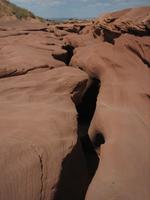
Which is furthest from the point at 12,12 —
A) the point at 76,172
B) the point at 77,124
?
the point at 76,172

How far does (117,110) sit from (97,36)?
218 inches

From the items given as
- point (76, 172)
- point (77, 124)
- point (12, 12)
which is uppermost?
point (77, 124)

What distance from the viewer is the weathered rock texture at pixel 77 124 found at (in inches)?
116

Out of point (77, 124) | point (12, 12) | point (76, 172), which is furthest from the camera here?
point (12, 12)

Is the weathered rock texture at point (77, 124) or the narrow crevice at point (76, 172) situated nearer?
the weathered rock texture at point (77, 124)

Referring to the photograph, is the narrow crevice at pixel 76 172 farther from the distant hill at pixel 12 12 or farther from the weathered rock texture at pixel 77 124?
the distant hill at pixel 12 12

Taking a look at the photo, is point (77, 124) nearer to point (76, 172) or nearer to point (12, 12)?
point (76, 172)

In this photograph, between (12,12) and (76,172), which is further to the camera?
(12,12)

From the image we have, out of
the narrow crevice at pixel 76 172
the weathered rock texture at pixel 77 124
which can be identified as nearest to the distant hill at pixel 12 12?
the weathered rock texture at pixel 77 124

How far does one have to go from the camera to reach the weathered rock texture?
2.96 meters

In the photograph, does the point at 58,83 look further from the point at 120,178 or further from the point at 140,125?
the point at 120,178

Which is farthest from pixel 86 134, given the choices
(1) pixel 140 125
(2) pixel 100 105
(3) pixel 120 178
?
(3) pixel 120 178

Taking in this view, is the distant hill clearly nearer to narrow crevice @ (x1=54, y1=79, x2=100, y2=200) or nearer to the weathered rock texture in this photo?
the weathered rock texture

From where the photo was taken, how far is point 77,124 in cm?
385
